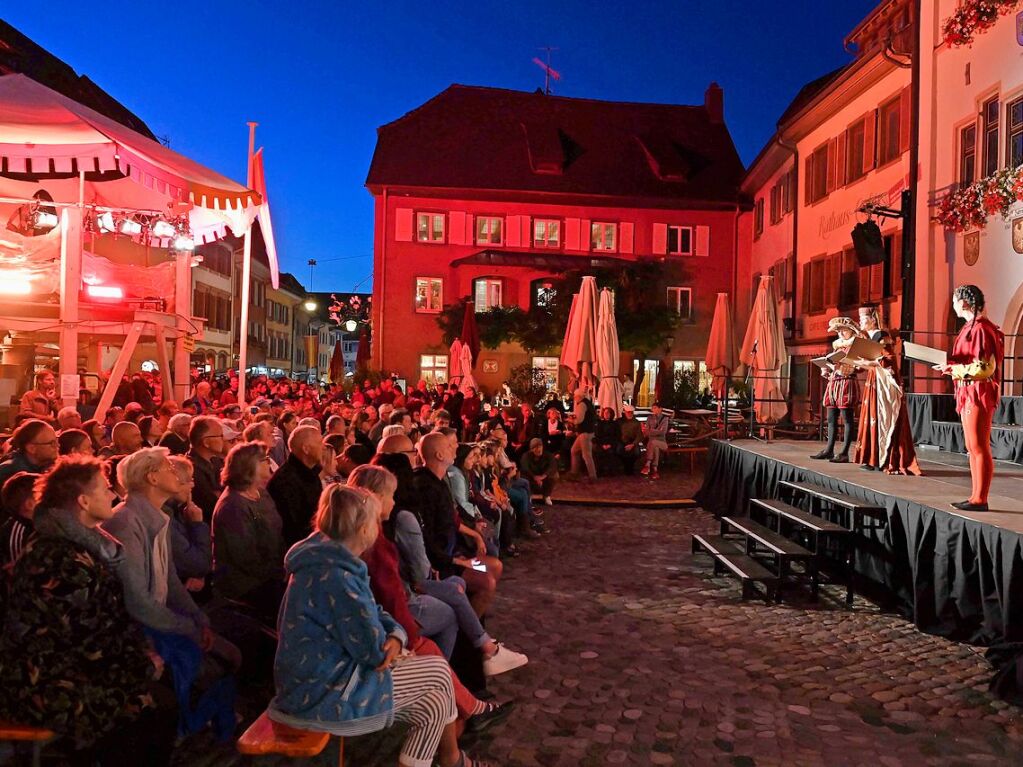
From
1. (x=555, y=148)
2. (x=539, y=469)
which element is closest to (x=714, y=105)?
(x=555, y=148)

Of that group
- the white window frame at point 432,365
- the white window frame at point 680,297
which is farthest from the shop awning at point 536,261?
the white window frame at point 432,365

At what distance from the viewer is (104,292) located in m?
Answer: 10.5

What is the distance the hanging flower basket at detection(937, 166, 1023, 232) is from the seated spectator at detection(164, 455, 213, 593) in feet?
42.3

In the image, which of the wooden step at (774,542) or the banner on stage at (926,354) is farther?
the wooden step at (774,542)

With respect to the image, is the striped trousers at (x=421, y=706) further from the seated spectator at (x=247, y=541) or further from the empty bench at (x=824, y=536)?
the empty bench at (x=824, y=536)

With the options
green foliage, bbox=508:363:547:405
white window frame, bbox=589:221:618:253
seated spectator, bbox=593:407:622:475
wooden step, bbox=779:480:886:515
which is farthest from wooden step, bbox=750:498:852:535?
white window frame, bbox=589:221:618:253

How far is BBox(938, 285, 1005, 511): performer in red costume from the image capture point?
22.3 feet

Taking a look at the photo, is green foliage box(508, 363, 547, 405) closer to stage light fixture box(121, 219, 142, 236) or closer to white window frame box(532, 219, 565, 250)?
white window frame box(532, 219, 565, 250)

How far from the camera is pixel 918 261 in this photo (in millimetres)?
16516

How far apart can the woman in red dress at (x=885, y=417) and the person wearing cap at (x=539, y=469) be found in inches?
189

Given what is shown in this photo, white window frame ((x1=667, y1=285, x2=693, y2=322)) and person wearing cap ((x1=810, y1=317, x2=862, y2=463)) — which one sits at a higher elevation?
white window frame ((x1=667, y1=285, x2=693, y2=322))

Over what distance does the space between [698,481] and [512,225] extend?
65.2ft

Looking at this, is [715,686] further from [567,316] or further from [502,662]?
[567,316]

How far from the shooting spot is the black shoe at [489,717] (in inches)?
187
